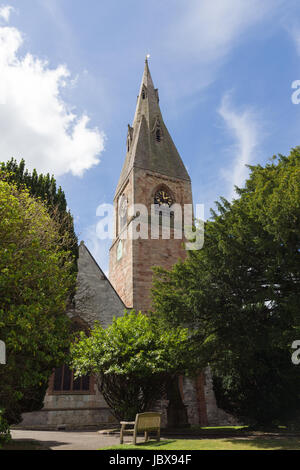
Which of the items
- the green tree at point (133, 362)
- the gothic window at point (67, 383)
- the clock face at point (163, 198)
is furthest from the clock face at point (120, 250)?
the green tree at point (133, 362)

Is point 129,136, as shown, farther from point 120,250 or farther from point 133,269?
point 133,269

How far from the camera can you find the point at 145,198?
92.7ft

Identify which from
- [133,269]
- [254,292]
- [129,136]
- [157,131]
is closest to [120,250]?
[133,269]

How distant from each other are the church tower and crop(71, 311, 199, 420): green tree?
37.5 ft

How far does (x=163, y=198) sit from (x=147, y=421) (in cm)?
2221

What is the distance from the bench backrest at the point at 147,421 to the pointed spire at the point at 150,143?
75.2ft

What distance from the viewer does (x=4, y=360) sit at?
8.11 meters

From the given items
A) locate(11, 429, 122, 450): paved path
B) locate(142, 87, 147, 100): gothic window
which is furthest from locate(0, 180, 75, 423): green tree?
locate(142, 87, 147, 100): gothic window

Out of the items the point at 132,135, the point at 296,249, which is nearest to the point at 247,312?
the point at 296,249

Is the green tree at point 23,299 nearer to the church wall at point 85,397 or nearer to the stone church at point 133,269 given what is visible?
the church wall at point 85,397

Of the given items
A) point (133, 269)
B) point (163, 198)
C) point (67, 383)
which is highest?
point (163, 198)

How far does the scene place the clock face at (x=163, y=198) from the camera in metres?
29.1
